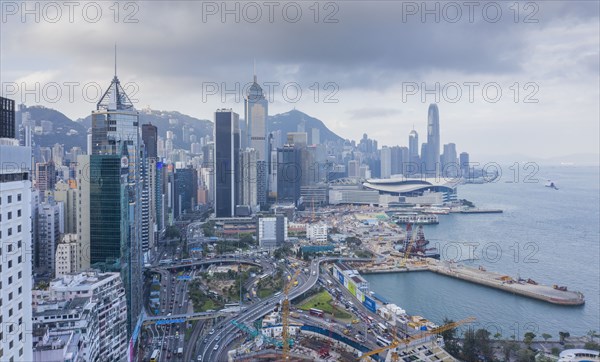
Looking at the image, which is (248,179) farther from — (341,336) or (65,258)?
(341,336)

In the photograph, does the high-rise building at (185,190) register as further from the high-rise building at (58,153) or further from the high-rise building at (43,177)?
the high-rise building at (43,177)

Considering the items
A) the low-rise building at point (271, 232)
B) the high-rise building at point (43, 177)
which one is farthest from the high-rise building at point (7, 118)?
the high-rise building at point (43, 177)

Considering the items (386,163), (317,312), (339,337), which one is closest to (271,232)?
(317,312)

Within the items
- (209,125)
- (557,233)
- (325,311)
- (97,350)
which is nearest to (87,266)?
(97,350)

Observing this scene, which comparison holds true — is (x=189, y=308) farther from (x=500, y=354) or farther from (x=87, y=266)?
(x=500, y=354)

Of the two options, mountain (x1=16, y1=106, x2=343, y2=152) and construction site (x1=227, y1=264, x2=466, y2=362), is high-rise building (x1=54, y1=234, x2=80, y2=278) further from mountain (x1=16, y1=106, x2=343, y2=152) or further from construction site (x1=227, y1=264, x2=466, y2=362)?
construction site (x1=227, y1=264, x2=466, y2=362)
